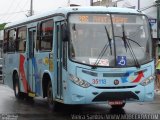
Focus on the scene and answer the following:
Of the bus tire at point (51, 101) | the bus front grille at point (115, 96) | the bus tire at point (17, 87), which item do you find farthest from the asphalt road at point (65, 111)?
the bus tire at point (17, 87)

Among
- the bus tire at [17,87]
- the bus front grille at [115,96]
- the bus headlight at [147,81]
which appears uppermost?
the bus headlight at [147,81]

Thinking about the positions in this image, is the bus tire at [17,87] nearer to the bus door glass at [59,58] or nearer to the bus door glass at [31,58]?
the bus door glass at [31,58]

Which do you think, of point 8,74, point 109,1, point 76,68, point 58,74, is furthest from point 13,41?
point 109,1

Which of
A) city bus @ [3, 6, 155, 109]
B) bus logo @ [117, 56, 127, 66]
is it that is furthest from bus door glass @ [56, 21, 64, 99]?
bus logo @ [117, 56, 127, 66]

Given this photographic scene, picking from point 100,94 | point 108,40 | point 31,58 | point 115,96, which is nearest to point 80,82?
point 100,94

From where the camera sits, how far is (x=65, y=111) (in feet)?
47.0

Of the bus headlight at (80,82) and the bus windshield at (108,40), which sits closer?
the bus headlight at (80,82)

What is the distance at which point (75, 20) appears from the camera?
42.1 ft

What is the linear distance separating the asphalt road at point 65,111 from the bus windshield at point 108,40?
5.09 ft

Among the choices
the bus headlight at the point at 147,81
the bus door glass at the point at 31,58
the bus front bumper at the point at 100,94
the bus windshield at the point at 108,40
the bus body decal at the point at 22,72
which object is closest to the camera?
the bus front bumper at the point at 100,94

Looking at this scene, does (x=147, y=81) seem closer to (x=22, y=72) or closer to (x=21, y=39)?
(x=22, y=72)

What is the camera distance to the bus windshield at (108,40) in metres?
12.6

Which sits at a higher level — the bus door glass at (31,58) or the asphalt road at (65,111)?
the bus door glass at (31,58)

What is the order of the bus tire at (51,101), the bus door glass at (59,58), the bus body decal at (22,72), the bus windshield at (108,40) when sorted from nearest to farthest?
the bus windshield at (108,40)
the bus door glass at (59,58)
the bus tire at (51,101)
the bus body decal at (22,72)
